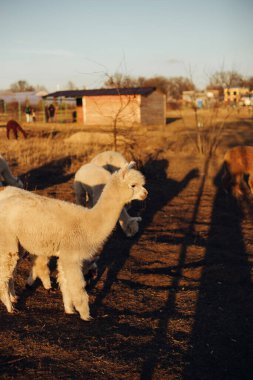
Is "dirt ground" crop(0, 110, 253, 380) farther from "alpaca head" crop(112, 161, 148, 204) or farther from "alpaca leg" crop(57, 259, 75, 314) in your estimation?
"alpaca head" crop(112, 161, 148, 204)

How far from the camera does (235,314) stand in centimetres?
521

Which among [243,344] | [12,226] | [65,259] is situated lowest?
[243,344]

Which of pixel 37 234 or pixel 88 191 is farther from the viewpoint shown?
pixel 88 191

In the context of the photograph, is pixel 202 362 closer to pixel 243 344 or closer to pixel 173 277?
pixel 243 344

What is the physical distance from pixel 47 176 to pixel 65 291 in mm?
9839

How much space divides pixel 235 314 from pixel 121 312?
4.56 ft

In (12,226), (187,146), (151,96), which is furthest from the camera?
(151,96)

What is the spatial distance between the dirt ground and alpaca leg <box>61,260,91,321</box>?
152 mm

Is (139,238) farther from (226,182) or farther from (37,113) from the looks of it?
Answer: (37,113)

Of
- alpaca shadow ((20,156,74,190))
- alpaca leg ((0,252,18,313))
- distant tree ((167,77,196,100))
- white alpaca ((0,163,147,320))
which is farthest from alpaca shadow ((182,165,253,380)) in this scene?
distant tree ((167,77,196,100))

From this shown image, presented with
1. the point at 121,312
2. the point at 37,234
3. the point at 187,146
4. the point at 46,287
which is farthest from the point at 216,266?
the point at 187,146

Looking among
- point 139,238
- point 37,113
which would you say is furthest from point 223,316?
point 37,113

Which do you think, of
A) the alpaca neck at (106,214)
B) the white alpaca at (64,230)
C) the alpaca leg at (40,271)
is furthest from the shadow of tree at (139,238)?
the alpaca neck at (106,214)

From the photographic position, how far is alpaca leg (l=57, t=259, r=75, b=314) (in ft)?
16.5
